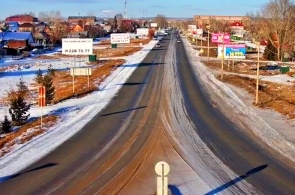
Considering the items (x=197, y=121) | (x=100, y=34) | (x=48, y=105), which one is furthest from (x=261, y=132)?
(x=100, y=34)

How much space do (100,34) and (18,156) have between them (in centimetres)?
14727

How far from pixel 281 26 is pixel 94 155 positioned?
197ft

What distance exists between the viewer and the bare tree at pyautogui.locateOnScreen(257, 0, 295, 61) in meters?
68.9

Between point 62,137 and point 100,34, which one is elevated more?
point 100,34

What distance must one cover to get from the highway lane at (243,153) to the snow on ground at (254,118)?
1.77 ft

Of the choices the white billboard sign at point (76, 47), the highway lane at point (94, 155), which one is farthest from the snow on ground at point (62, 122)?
the white billboard sign at point (76, 47)

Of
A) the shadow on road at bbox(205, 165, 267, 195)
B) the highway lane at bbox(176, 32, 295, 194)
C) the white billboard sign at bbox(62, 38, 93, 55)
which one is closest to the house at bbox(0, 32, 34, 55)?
the white billboard sign at bbox(62, 38, 93, 55)

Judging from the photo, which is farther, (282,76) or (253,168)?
(282,76)

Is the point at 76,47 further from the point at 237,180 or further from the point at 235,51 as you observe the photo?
the point at 237,180

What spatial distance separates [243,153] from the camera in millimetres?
15891

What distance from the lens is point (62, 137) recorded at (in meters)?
17.9

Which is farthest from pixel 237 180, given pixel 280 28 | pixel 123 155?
pixel 280 28

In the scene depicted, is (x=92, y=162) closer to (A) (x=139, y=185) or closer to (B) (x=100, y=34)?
(A) (x=139, y=185)

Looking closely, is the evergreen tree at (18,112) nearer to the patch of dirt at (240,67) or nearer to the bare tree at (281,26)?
the patch of dirt at (240,67)
